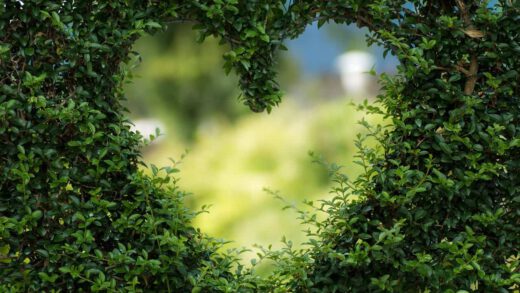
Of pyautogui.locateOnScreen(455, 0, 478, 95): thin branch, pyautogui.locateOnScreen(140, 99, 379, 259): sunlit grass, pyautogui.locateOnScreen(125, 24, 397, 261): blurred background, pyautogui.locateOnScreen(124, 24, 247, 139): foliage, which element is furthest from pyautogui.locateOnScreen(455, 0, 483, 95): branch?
pyautogui.locateOnScreen(124, 24, 247, 139): foliage

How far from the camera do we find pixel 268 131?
9.52m

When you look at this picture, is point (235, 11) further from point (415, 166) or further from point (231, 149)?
point (231, 149)

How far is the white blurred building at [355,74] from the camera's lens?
12.5 metres

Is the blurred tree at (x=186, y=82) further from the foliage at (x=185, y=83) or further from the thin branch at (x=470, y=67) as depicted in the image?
the thin branch at (x=470, y=67)

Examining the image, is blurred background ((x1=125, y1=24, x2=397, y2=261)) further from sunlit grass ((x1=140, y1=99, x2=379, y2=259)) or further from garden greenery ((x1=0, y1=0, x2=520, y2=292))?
garden greenery ((x1=0, y1=0, x2=520, y2=292))

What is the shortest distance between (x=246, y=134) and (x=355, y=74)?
3.57m

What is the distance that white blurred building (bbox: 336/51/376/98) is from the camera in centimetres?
1252

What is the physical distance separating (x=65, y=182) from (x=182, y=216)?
20.2 inches

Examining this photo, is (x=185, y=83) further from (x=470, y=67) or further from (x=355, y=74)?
(x=470, y=67)

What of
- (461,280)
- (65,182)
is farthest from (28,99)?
(461,280)

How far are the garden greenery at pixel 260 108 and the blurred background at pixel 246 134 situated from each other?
113 inches

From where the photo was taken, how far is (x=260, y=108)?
10.4ft

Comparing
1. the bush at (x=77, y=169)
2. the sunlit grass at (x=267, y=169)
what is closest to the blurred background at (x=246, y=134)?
the sunlit grass at (x=267, y=169)

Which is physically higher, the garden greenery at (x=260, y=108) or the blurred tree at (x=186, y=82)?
the blurred tree at (x=186, y=82)
